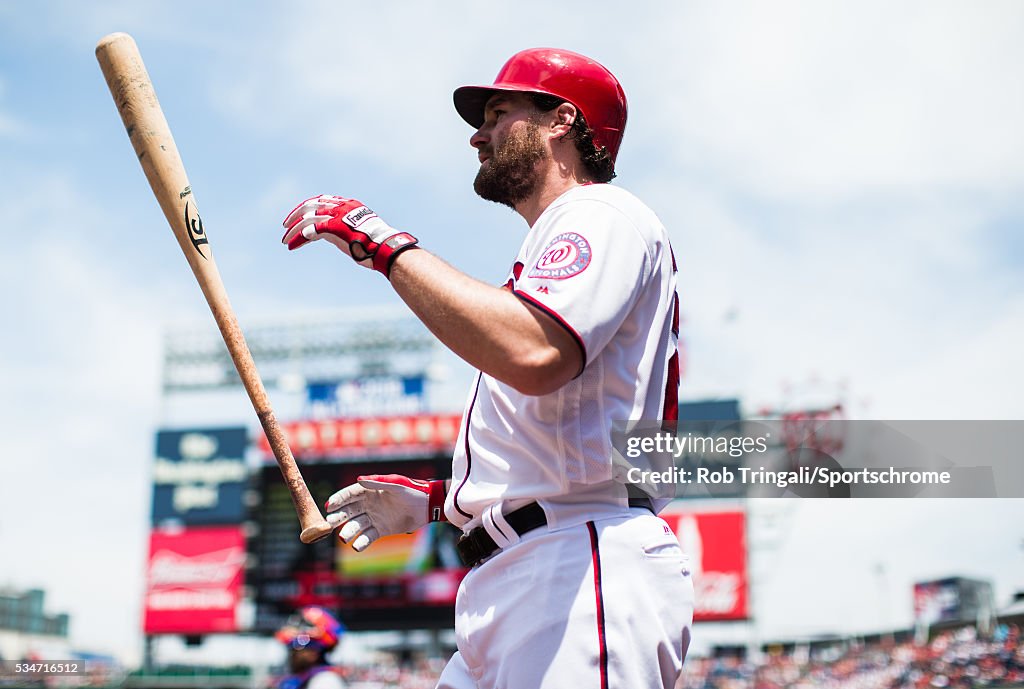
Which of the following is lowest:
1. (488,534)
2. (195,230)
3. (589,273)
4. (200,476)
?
(200,476)

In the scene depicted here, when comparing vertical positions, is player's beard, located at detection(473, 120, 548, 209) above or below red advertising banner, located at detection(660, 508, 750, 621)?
above

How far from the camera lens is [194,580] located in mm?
22312

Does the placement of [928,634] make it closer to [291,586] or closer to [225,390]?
[291,586]

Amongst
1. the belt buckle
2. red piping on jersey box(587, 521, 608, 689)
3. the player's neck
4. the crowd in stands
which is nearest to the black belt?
the belt buckle

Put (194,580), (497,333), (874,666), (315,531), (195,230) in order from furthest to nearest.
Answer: (874,666) < (194,580) < (195,230) < (315,531) < (497,333)

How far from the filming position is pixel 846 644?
98.4ft

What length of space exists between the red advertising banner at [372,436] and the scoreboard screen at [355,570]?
69 centimetres

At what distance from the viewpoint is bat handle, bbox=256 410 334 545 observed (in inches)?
97.9

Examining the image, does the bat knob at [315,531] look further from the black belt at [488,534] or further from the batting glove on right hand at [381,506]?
the black belt at [488,534]

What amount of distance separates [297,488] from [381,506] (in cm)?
27

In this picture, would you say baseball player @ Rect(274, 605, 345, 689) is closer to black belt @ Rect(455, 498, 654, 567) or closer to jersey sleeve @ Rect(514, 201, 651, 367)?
black belt @ Rect(455, 498, 654, 567)

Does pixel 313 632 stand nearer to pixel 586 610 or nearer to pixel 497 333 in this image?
pixel 586 610

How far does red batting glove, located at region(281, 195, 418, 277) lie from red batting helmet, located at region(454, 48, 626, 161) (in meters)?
0.66

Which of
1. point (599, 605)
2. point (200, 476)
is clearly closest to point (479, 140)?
point (599, 605)
